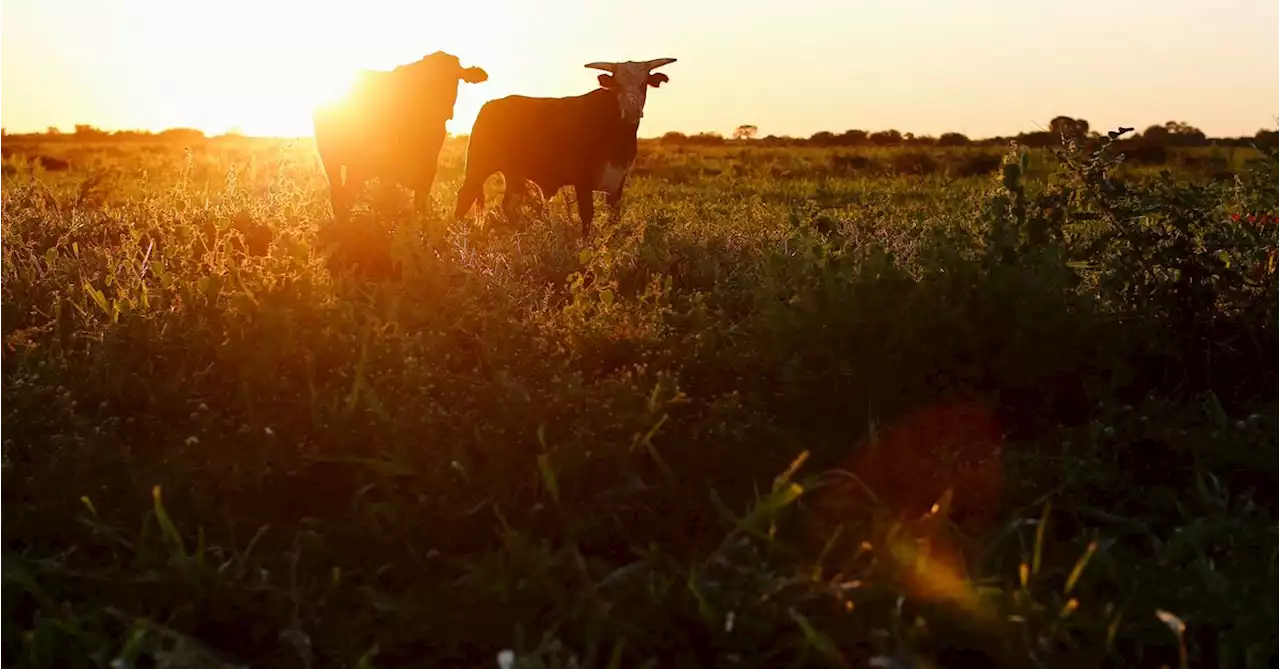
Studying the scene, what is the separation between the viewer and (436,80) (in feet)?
32.0

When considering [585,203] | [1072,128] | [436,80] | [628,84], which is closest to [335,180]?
[436,80]

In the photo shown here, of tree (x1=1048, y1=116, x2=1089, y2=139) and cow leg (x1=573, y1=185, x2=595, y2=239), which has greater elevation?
tree (x1=1048, y1=116, x2=1089, y2=139)

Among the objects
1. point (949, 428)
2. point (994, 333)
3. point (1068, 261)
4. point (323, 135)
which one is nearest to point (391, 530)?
point (949, 428)

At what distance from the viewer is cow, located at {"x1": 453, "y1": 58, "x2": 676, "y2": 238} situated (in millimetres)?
9562

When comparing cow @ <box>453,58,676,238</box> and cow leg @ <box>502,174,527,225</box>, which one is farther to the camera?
cow leg @ <box>502,174,527,225</box>

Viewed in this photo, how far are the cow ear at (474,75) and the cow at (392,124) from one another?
16 cm

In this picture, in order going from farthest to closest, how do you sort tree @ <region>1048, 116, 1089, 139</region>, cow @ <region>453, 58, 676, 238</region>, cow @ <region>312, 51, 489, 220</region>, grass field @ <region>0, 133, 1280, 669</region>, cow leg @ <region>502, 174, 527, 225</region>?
cow leg @ <region>502, 174, 527, 225</region>
cow @ <region>453, 58, 676, 238</region>
cow @ <region>312, 51, 489, 220</region>
tree @ <region>1048, 116, 1089, 139</region>
grass field @ <region>0, 133, 1280, 669</region>

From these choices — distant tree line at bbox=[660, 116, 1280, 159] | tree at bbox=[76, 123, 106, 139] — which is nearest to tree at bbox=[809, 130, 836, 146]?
distant tree line at bbox=[660, 116, 1280, 159]

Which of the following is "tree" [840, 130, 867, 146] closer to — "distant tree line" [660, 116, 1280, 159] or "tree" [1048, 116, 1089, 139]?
"distant tree line" [660, 116, 1280, 159]

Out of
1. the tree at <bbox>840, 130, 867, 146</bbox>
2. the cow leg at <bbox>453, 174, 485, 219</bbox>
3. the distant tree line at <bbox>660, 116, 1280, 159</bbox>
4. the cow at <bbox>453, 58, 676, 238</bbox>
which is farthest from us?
the tree at <bbox>840, 130, 867, 146</bbox>

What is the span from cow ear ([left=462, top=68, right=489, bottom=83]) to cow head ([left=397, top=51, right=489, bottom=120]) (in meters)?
0.01

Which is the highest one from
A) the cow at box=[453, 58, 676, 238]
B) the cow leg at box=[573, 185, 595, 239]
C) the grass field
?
the cow at box=[453, 58, 676, 238]

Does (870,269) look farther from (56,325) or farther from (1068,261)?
(56,325)

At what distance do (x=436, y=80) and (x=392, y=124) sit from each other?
1.97 ft
